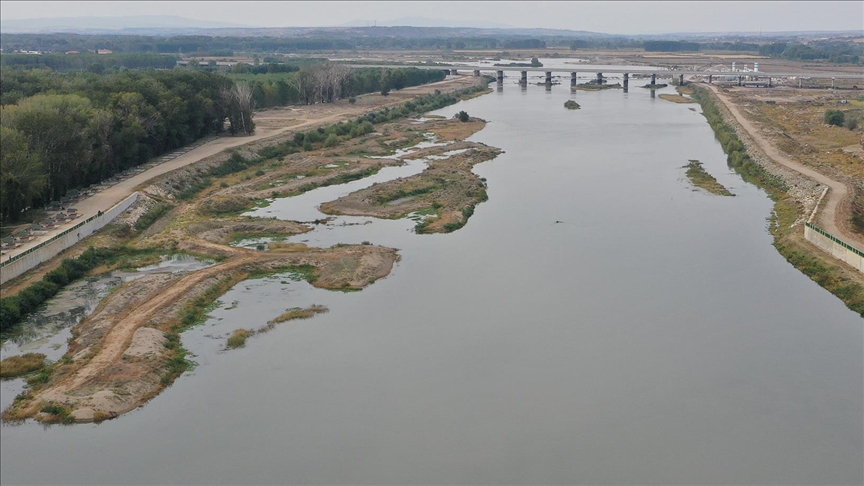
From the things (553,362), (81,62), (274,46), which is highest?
(274,46)

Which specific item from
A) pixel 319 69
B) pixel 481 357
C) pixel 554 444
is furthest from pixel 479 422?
pixel 319 69

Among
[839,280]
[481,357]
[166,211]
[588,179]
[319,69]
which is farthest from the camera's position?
[319,69]

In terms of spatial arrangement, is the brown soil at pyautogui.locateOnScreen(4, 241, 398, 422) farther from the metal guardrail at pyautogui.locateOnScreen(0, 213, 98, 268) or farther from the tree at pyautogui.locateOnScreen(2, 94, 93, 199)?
the tree at pyautogui.locateOnScreen(2, 94, 93, 199)

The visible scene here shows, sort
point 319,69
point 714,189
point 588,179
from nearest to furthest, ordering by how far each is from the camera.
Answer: point 714,189 < point 588,179 < point 319,69

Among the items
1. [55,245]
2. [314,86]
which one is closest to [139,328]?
[55,245]

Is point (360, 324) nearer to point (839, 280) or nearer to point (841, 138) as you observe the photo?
point (839, 280)

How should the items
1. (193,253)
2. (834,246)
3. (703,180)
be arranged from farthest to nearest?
(703,180) → (193,253) → (834,246)

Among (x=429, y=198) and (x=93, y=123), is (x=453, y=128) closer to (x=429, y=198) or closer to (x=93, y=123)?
(x=429, y=198)

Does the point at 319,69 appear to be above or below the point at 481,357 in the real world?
above
